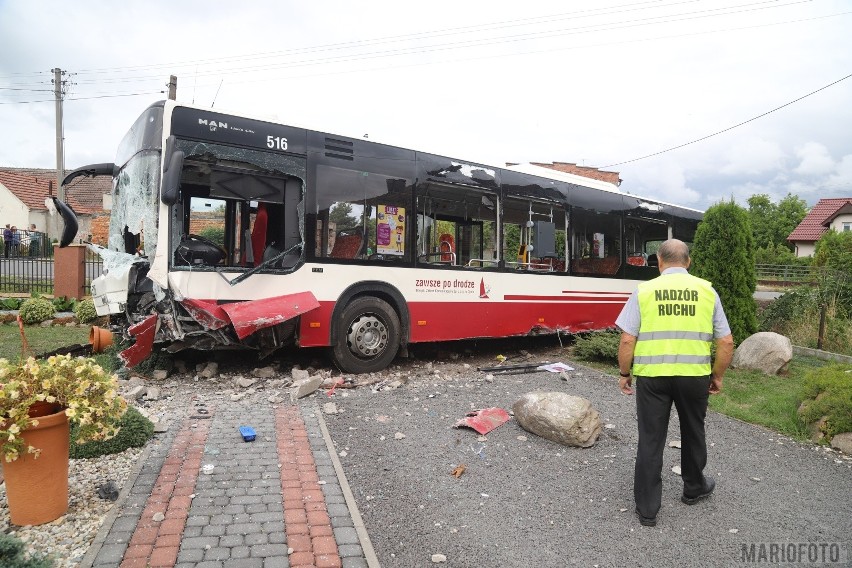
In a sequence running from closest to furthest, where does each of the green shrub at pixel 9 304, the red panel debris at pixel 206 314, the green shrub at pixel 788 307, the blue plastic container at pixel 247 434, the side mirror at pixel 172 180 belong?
the blue plastic container at pixel 247 434 < the side mirror at pixel 172 180 < the red panel debris at pixel 206 314 < the green shrub at pixel 788 307 < the green shrub at pixel 9 304

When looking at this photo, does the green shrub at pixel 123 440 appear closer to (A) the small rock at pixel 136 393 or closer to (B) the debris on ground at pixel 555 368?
(A) the small rock at pixel 136 393

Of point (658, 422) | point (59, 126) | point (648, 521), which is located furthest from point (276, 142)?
point (59, 126)

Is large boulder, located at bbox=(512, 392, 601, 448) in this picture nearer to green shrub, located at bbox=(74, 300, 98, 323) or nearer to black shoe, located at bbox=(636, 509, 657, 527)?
black shoe, located at bbox=(636, 509, 657, 527)

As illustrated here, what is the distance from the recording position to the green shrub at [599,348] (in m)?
8.80

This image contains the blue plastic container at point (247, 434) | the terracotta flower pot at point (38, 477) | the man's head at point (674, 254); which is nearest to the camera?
the terracotta flower pot at point (38, 477)

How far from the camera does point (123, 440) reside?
467cm

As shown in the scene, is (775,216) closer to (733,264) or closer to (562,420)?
(733,264)

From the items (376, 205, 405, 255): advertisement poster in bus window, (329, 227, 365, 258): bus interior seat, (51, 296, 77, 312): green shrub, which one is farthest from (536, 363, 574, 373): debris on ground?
(51, 296, 77, 312): green shrub

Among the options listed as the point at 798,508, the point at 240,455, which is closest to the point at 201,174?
the point at 240,455

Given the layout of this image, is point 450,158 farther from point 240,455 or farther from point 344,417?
point 240,455

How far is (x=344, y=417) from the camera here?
580cm

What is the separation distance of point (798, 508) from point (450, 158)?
6241 mm

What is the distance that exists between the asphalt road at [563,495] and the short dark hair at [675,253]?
175 centimetres

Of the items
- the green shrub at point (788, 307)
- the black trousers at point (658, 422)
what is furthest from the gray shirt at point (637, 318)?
the green shrub at point (788, 307)
